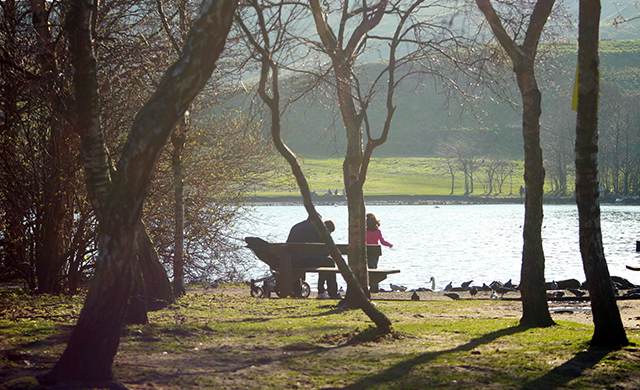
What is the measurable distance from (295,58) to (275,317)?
4.38m

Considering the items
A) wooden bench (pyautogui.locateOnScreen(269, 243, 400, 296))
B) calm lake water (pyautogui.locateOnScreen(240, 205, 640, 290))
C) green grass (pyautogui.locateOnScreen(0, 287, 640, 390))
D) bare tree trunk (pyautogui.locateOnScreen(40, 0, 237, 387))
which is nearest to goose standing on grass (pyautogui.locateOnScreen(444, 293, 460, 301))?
wooden bench (pyautogui.locateOnScreen(269, 243, 400, 296))

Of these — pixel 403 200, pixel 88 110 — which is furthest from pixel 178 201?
pixel 403 200

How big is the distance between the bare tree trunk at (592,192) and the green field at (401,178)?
113 m

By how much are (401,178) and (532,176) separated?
5626 inches

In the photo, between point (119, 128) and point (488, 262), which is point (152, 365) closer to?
point (119, 128)

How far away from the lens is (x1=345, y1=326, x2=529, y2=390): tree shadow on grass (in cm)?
529

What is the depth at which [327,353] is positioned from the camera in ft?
21.4

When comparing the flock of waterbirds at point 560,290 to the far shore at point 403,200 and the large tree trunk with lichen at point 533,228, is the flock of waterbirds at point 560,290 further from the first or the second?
the far shore at point 403,200

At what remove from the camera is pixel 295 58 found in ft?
34.4

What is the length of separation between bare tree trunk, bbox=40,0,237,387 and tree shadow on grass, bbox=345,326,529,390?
79.4 inches

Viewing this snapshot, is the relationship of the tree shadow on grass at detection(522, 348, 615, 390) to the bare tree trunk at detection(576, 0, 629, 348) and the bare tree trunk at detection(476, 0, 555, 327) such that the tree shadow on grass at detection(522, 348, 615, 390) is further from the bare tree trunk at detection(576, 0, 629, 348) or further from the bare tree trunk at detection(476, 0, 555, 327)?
the bare tree trunk at detection(476, 0, 555, 327)

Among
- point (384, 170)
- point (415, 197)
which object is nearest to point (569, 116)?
point (415, 197)

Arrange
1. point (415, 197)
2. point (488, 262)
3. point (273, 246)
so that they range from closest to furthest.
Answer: point (273, 246), point (488, 262), point (415, 197)

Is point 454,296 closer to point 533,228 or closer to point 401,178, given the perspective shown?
point 533,228
